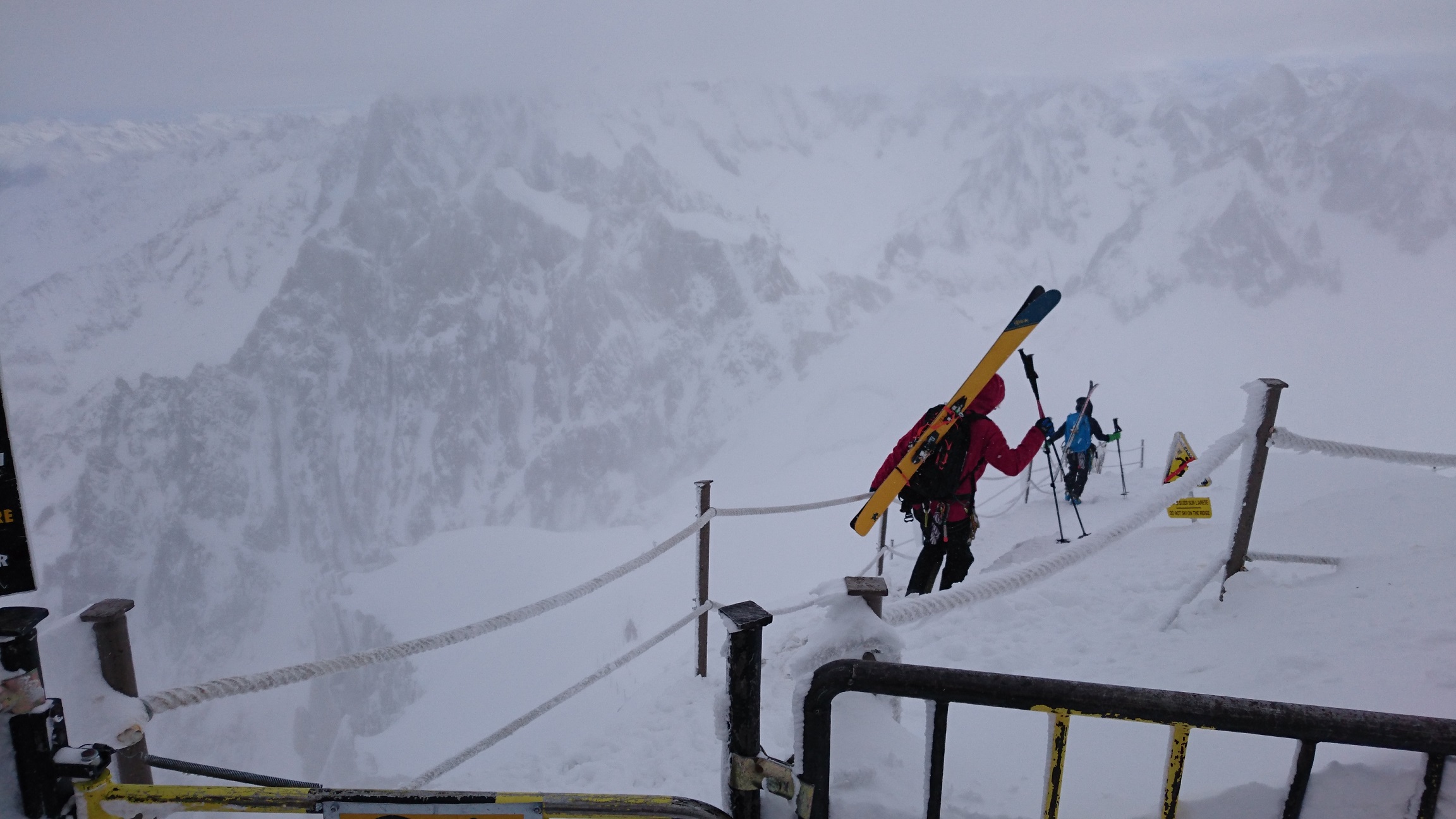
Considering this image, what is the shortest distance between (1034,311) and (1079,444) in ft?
17.6

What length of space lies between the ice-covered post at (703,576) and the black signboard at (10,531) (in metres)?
3.30

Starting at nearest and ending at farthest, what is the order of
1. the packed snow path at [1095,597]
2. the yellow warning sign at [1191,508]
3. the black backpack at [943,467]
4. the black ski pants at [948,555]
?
the packed snow path at [1095,597]
the black backpack at [943,467]
the black ski pants at [948,555]
the yellow warning sign at [1191,508]

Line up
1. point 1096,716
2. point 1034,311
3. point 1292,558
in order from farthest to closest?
point 1034,311 → point 1292,558 → point 1096,716

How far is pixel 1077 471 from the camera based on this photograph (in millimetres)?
10266

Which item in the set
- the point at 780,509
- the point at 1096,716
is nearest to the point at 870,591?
the point at 1096,716

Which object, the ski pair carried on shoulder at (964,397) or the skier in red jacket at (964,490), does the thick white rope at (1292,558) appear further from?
the ski pair carried on shoulder at (964,397)

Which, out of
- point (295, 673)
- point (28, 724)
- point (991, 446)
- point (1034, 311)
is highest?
point (1034, 311)

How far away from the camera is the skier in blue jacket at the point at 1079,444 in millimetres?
9289

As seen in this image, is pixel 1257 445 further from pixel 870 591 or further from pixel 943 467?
pixel 870 591

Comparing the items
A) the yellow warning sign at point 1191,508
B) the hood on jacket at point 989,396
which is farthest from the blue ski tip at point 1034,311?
the yellow warning sign at point 1191,508

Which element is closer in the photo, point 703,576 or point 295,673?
A: point 295,673

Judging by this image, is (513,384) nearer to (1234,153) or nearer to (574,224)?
(574,224)

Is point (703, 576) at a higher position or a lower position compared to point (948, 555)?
lower

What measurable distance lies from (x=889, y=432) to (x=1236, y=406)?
1038 inches
